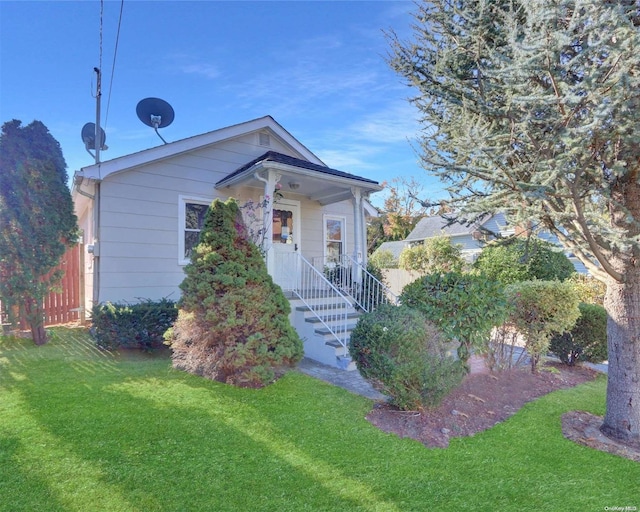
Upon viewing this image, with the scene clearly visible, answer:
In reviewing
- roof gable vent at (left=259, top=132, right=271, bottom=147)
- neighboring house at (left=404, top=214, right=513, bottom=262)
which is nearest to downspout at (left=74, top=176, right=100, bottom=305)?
roof gable vent at (left=259, top=132, right=271, bottom=147)

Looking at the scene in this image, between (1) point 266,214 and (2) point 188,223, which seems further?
(2) point 188,223

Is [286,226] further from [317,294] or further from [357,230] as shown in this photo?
[317,294]

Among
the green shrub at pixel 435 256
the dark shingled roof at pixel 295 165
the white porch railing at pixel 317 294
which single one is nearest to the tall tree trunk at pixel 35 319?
the dark shingled roof at pixel 295 165

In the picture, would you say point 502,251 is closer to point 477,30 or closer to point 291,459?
point 477,30

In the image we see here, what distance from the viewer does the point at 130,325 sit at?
6.40 m

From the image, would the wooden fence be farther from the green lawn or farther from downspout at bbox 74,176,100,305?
the green lawn

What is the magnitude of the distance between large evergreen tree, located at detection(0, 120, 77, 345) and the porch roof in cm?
324

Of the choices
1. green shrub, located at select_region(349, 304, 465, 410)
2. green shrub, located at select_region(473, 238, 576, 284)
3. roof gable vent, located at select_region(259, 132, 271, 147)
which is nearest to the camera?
green shrub, located at select_region(349, 304, 465, 410)

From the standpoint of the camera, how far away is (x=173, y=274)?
810cm

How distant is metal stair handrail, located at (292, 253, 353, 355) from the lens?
22.9ft

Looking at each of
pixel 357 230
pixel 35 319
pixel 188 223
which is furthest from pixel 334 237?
pixel 35 319

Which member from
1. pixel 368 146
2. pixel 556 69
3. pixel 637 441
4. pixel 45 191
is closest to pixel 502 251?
pixel 368 146

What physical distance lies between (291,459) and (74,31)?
30.6 ft

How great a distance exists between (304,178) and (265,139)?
2315mm
